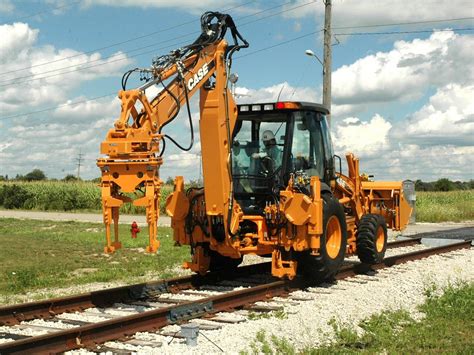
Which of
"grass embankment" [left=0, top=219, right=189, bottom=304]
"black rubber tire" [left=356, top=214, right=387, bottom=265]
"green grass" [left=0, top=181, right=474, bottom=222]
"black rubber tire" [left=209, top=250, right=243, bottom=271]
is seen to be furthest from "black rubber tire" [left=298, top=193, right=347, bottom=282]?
"green grass" [left=0, top=181, right=474, bottom=222]

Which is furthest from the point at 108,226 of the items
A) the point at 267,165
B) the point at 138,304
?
the point at 267,165

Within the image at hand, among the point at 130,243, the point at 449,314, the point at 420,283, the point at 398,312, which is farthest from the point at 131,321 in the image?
→ the point at 130,243

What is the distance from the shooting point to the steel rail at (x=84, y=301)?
357 inches

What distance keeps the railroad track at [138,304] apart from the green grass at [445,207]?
76.8 feet

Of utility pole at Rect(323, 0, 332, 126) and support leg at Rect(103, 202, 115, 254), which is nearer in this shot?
support leg at Rect(103, 202, 115, 254)

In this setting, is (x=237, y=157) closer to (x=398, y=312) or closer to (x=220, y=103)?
(x=220, y=103)

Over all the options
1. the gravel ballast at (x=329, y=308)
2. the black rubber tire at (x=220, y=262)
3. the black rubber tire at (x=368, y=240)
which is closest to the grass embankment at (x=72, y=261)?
the black rubber tire at (x=220, y=262)

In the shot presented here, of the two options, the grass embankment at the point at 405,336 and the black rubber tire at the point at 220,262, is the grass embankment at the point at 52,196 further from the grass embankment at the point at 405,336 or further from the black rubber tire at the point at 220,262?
the grass embankment at the point at 405,336

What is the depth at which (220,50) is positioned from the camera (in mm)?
10758

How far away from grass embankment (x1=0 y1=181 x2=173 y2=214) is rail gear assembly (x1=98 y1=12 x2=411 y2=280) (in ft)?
110

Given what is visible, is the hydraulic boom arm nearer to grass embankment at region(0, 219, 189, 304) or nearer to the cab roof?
the cab roof

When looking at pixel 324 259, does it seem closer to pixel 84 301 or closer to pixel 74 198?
pixel 84 301

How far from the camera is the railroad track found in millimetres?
7609

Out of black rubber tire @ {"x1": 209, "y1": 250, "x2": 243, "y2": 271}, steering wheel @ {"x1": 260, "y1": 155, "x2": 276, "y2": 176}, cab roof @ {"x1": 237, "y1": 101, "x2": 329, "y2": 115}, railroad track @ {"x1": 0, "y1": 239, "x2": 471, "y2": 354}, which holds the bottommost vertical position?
railroad track @ {"x1": 0, "y1": 239, "x2": 471, "y2": 354}
